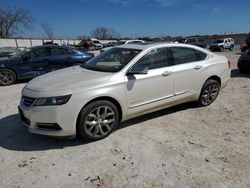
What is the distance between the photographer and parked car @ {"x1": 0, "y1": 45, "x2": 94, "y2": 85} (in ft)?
30.1

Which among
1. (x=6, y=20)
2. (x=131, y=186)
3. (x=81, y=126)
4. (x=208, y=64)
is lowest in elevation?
(x=131, y=186)

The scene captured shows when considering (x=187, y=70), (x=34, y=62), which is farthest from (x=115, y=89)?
(x=34, y=62)

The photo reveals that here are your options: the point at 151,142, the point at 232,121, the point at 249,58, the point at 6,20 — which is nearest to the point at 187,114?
the point at 232,121

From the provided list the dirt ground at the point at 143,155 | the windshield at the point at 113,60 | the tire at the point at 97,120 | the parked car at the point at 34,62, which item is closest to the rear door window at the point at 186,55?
the windshield at the point at 113,60

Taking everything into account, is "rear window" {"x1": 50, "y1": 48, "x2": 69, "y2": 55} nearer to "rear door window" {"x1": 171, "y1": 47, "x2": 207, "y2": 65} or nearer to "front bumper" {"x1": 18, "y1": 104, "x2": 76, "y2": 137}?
"rear door window" {"x1": 171, "y1": 47, "x2": 207, "y2": 65}

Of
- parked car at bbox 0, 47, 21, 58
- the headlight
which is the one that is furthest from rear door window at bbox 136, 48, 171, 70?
parked car at bbox 0, 47, 21, 58

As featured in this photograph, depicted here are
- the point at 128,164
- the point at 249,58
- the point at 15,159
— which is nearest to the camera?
the point at 128,164

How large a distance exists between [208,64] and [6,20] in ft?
226

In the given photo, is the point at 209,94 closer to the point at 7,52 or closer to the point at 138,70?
the point at 138,70

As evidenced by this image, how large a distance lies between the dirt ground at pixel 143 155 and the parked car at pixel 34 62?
4.56 metres

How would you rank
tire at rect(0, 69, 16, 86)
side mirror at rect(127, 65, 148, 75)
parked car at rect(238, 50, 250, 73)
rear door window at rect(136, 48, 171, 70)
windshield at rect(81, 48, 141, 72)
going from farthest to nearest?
parked car at rect(238, 50, 250, 73) < tire at rect(0, 69, 16, 86) < rear door window at rect(136, 48, 171, 70) < windshield at rect(81, 48, 141, 72) < side mirror at rect(127, 65, 148, 75)

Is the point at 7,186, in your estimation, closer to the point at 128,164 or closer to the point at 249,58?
the point at 128,164

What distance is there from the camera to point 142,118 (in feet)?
16.5

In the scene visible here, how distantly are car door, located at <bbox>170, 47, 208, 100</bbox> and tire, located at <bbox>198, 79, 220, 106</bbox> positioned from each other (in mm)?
232
